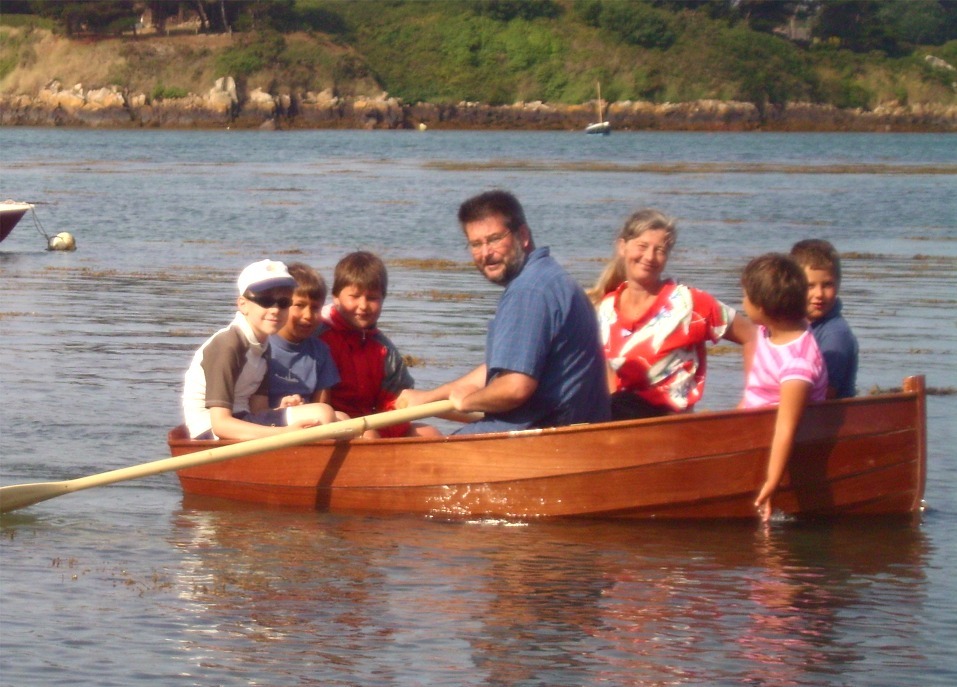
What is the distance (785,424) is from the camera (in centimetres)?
705

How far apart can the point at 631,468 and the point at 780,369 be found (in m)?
0.80

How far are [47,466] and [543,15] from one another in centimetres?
11290

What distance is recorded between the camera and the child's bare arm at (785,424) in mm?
6996

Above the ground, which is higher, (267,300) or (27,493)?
(267,300)

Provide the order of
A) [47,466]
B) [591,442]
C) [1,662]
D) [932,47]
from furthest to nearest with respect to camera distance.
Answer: [932,47], [47,466], [591,442], [1,662]

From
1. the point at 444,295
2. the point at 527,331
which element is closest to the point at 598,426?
the point at 527,331

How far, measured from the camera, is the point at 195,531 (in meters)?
7.49

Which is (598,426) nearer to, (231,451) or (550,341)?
(550,341)

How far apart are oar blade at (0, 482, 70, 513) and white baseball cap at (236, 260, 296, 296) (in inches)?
52.9

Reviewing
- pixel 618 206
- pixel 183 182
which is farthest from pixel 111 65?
pixel 618 206

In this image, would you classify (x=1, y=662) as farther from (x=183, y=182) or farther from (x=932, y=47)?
(x=932, y=47)

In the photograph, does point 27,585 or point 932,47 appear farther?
point 932,47

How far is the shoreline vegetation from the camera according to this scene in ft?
326

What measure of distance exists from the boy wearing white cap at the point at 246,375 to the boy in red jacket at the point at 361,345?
37 centimetres
